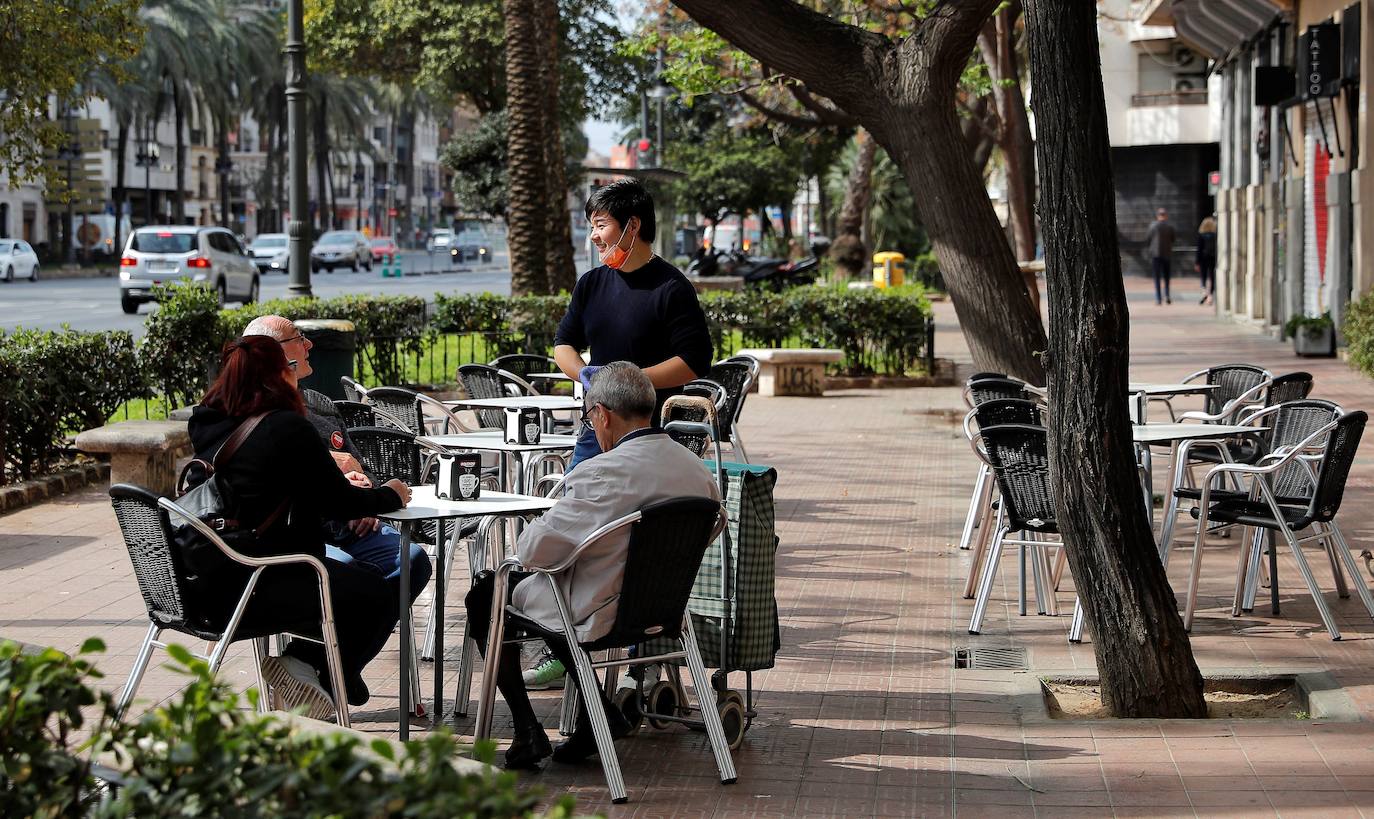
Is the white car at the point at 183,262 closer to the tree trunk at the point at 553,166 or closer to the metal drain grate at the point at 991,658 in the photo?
the tree trunk at the point at 553,166

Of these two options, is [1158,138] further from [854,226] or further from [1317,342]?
[1317,342]

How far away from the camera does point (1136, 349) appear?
23.6m

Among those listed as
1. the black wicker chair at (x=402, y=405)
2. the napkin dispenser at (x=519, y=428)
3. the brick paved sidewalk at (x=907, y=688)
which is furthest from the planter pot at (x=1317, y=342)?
the napkin dispenser at (x=519, y=428)

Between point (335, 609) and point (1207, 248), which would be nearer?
point (335, 609)

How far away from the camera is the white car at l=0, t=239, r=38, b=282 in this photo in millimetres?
48031

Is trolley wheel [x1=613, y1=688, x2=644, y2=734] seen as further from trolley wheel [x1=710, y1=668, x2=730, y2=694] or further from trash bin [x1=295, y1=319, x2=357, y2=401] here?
trash bin [x1=295, y1=319, x2=357, y2=401]

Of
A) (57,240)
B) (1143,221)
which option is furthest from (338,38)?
(57,240)

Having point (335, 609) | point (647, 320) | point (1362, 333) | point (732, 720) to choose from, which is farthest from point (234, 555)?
point (1362, 333)

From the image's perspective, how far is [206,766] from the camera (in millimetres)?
2539

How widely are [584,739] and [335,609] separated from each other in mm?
934

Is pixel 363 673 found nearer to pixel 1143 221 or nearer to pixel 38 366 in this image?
pixel 38 366

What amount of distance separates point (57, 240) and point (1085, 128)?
73666mm

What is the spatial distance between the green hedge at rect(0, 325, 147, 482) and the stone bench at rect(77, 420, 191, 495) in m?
0.37

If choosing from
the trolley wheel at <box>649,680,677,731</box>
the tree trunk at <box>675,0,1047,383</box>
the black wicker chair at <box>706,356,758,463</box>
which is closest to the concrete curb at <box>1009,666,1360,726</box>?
the trolley wheel at <box>649,680,677,731</box>
